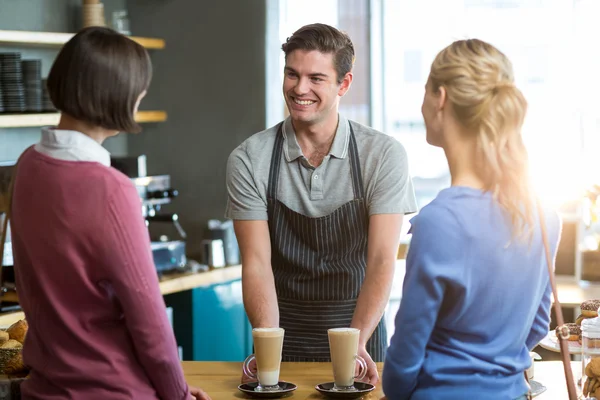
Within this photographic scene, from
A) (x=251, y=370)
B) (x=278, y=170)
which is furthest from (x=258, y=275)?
(x=251, y=370)

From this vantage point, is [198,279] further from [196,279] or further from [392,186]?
[392,186]

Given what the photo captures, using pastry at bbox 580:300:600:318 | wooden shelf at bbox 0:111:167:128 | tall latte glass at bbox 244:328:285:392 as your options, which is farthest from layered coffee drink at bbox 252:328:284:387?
wooden shelf at bbox 0:111:167:128

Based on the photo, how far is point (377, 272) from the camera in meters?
2.27

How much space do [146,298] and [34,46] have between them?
3.22 m

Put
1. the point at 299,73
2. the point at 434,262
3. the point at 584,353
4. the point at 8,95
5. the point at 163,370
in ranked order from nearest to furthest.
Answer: the point at 434,262 < the point at 163,370 < the point at 584,353 < the point at 299,73 < the point at 8,95

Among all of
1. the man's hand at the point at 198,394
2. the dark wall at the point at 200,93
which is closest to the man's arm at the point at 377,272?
the man's hand at the point at 198,394

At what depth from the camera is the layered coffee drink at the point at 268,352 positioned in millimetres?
1783

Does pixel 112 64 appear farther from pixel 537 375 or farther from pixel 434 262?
pixel 537 375

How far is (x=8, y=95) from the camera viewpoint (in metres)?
3.85

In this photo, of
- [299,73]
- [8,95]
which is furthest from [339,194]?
[8,95]

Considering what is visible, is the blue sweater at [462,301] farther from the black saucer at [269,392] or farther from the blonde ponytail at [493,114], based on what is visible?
the black saucer at [269,392]

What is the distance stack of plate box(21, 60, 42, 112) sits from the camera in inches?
152

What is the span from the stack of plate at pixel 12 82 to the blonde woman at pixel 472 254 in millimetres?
→ 2778

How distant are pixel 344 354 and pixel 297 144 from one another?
80cm
